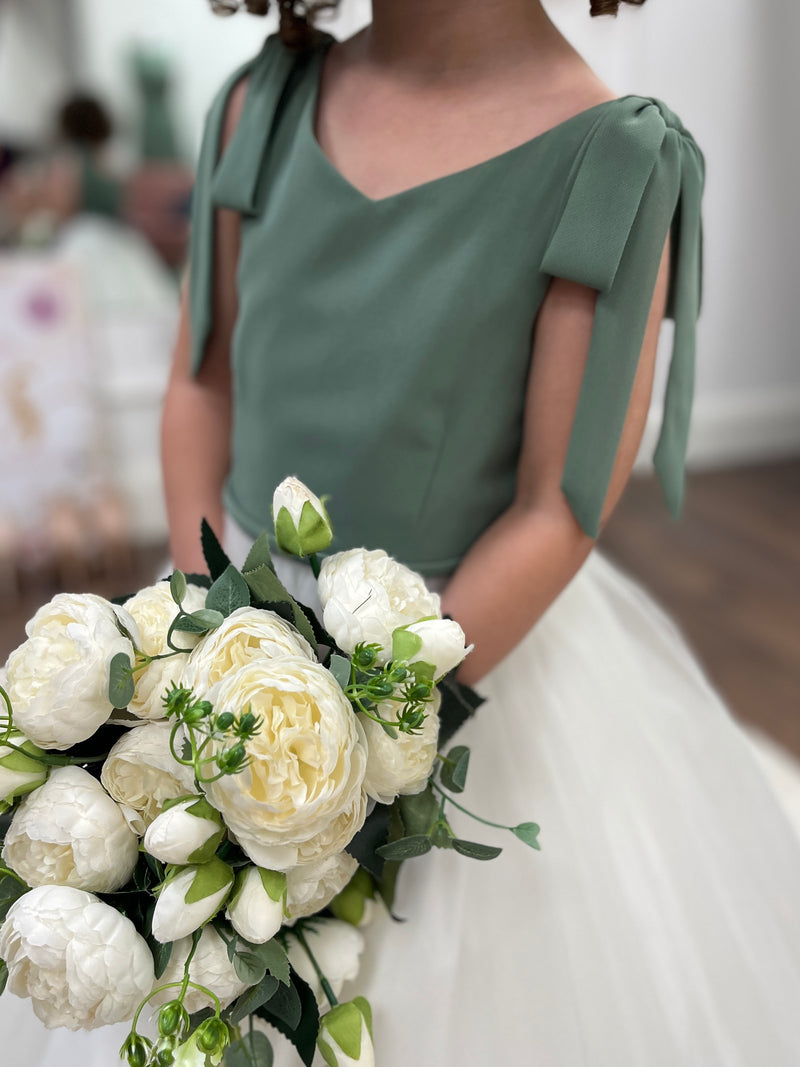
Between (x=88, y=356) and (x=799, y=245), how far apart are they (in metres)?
2.33

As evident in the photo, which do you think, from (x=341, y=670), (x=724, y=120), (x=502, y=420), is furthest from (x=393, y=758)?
A: (x=724, y=120)

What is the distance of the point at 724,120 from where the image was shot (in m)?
2.85

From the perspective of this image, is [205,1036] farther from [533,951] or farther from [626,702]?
[626,702]

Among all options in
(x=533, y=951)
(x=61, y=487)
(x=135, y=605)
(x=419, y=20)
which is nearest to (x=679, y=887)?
(x=533, y=951)

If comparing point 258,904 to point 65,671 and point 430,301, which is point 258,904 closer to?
point 65,671

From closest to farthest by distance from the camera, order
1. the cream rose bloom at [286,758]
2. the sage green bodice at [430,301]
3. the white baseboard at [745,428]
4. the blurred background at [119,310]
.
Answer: the cream rose bloom at [286,758], the sage green bodice at [430,301], the blurred background at [119,310], the white baseboard at [745,428]

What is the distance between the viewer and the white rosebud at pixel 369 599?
0.47 meters

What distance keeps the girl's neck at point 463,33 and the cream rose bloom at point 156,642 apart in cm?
44

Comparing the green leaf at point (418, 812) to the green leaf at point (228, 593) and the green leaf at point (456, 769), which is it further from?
the green leaf at point (228, 593)

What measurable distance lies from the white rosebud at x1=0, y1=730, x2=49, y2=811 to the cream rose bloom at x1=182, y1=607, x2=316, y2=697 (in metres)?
0.09

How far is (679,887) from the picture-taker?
750 mm

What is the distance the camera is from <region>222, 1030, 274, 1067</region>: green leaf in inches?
20.6

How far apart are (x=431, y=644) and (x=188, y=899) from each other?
0.17 m

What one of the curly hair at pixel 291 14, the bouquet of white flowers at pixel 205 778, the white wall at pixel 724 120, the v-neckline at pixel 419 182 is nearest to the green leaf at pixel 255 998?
the bouquet of white flowers at pixel 205 778
